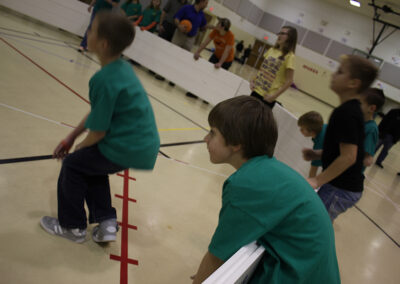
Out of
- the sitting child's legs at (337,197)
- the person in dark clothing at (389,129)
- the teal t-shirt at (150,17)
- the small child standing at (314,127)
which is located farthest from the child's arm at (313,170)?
the teal t-shirt at (150,17)

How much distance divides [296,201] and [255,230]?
16 centimetres

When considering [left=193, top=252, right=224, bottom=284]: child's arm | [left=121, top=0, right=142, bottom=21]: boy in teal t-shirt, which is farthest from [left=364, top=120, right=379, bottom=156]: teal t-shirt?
[left=121, top=0, right=142, bottom=21]: boy in teal t-shirt

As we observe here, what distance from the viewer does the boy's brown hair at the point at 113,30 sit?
4.83ft

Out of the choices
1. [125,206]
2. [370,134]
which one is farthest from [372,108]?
[125,206]

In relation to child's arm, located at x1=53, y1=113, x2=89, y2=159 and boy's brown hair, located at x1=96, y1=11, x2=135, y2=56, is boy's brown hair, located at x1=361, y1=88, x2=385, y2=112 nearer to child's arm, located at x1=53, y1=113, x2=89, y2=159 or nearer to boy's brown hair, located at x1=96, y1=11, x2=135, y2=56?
boy's brown hair, located at x1=96, y1=11, x2=135, y2=56

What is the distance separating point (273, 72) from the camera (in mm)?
4031

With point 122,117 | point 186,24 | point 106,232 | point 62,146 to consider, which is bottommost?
point 106,232

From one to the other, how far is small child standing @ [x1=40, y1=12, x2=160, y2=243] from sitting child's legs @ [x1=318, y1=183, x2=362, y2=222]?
1347mm

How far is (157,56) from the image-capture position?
7305 mm

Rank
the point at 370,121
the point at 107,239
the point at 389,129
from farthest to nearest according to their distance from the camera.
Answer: the point at 389,129
the point at 370,121
the point at 107,239

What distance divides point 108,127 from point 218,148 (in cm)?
69

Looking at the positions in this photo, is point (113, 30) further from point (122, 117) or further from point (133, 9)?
point (133, 9)

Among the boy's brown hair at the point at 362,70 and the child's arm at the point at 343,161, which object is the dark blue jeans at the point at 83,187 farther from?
the boy's brown hair at the point at 362,70

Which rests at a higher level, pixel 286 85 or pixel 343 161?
pixel 286 85
